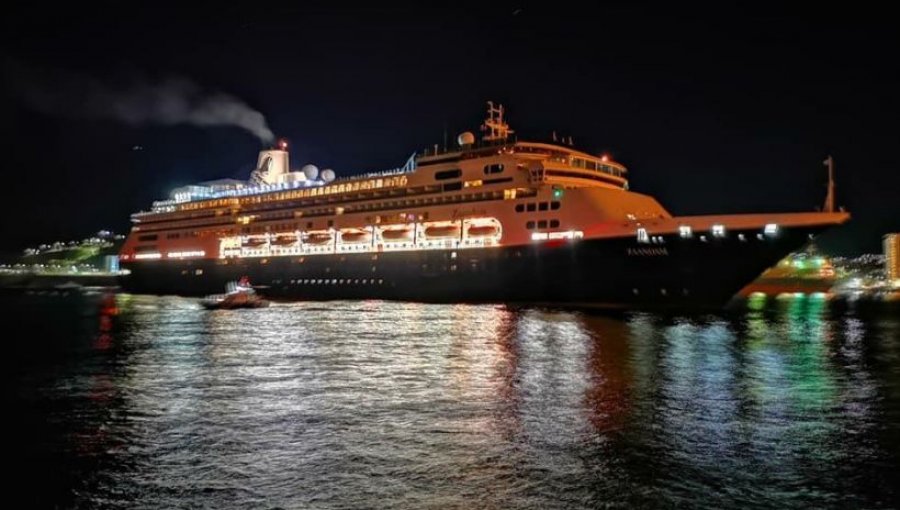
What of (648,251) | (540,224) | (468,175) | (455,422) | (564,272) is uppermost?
(468,175)

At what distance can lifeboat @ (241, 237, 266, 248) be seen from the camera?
77.7 meters

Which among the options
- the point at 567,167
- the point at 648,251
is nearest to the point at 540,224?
the point at 567,167

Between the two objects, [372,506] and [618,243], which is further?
[618,243]

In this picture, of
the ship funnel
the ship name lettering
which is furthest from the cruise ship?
the ship funnel

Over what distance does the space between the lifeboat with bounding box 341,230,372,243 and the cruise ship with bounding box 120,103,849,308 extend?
0.39ft

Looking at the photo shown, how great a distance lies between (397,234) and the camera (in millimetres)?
63438

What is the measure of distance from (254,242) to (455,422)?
6722 cm

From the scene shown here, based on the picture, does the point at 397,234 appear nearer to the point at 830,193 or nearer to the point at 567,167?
the point at 567,167

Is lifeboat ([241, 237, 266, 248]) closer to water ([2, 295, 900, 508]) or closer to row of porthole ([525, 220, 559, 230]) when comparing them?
row of porthole ([525, 220, 559, 230])

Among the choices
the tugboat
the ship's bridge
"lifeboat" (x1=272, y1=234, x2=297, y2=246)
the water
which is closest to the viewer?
the water

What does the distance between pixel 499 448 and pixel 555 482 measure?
222 cm

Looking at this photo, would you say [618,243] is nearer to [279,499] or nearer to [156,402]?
[156,402]

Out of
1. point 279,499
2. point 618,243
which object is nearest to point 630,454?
point 279,499

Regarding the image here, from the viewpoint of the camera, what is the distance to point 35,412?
17.4 metres
